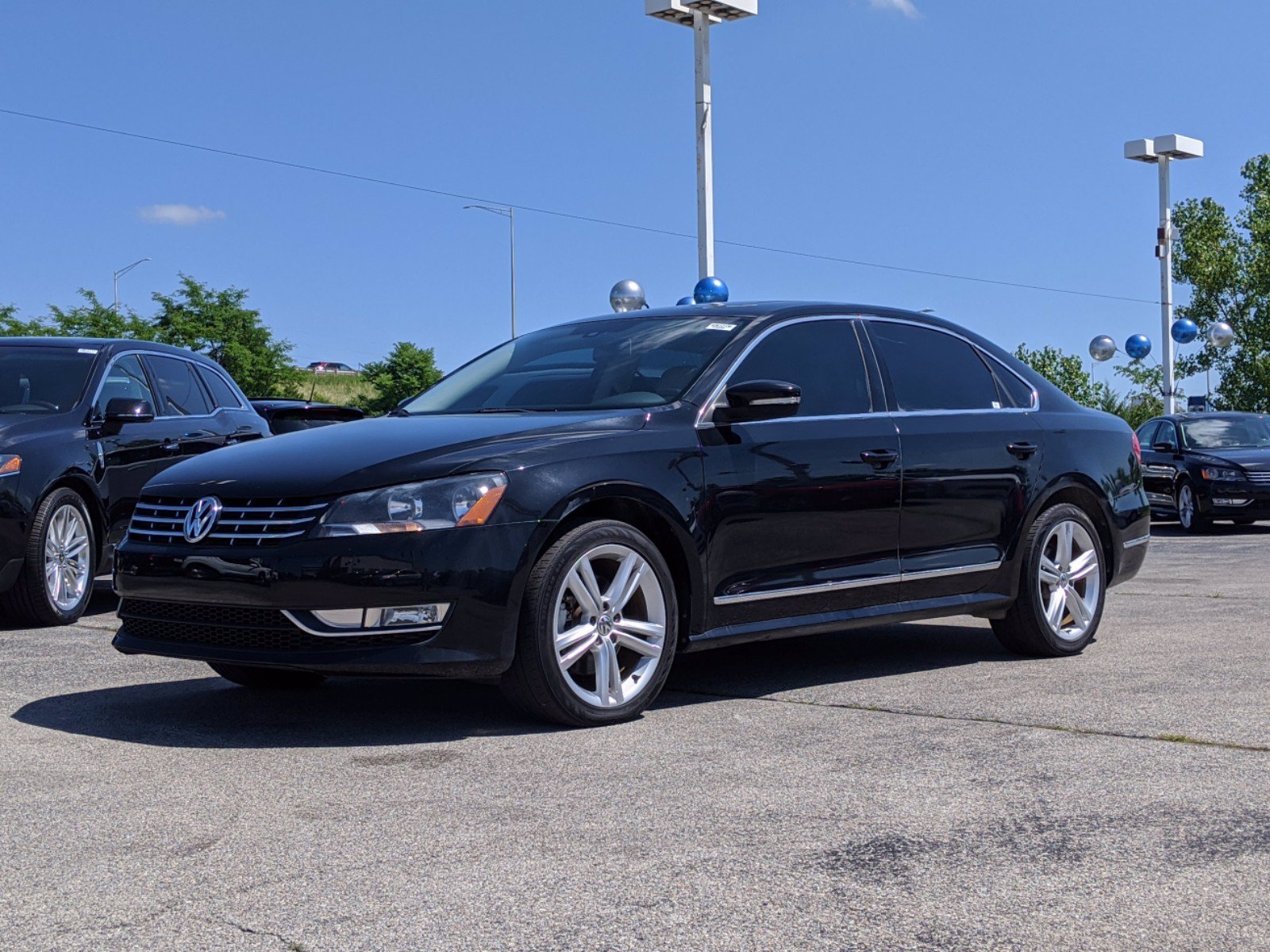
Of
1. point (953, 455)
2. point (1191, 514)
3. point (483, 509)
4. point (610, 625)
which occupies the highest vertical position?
point (953, 455)

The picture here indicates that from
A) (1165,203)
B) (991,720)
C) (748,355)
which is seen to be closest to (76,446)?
(748,355)

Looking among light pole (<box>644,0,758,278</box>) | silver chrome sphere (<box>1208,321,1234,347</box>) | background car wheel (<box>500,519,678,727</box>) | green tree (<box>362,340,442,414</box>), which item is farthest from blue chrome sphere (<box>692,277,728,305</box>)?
green tree (<box>362,340,442,414</box>)

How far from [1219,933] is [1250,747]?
6.68 ft

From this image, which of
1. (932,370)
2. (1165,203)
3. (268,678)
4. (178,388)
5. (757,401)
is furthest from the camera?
(1165,203)

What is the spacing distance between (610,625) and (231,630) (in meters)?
1.29

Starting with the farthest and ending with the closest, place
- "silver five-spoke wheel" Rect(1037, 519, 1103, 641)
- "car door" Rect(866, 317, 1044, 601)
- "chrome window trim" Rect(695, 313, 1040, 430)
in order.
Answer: "silver five-spoke wheel" Rect(1037, 519, 1103, 641) → "car door" Rect(866, 317, 1044, 601) → "chrome window trim" Rect(695, 313, 1040, 430)

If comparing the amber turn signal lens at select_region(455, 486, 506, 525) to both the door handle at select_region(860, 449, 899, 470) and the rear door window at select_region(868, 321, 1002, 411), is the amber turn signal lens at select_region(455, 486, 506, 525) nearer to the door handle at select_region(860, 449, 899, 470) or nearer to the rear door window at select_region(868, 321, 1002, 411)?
the door handle at select_region(860, 449, 899, 470)

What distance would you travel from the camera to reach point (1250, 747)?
5133mm

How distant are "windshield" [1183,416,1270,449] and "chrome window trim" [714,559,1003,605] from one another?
46.9 ft

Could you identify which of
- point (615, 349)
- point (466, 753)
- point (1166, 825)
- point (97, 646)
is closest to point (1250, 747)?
point (1166, 825)

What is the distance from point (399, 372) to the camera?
79.7 metres

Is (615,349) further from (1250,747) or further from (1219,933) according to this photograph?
(1219,933)

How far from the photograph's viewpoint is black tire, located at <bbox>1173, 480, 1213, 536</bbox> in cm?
1950

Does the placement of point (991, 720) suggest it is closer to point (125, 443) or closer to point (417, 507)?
point (417, 507)
